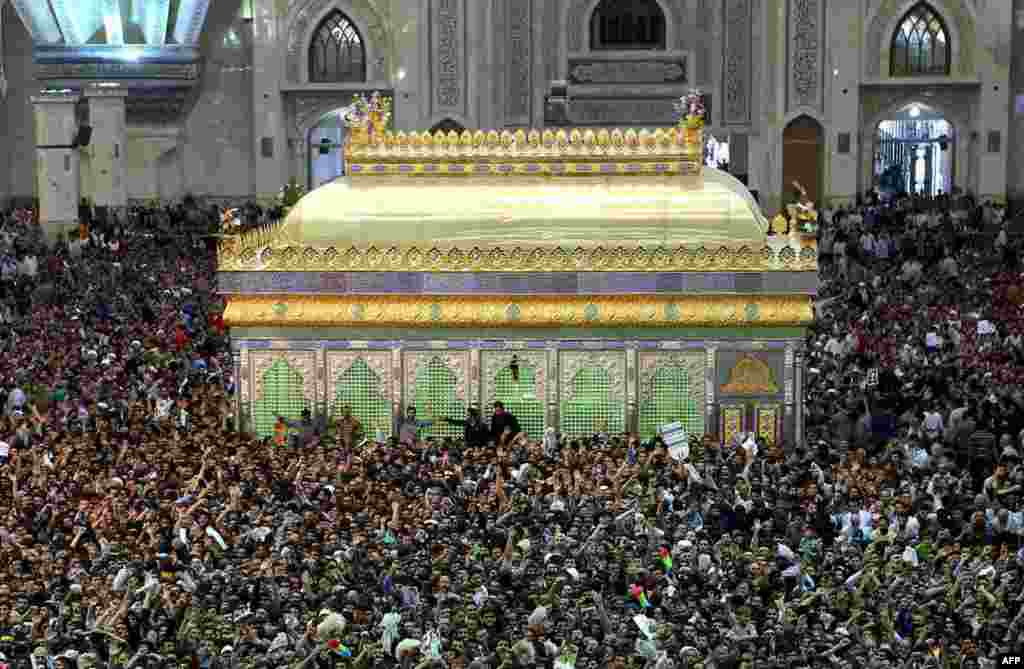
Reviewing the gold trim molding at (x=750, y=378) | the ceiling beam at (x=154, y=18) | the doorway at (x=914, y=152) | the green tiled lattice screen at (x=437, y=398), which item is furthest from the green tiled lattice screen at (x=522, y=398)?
the ceiling beam at (x=154, y=18)

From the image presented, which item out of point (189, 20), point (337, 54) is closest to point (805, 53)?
point (337, 54)

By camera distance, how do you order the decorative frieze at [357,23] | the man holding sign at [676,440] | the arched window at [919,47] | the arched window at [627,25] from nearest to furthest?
the man holding sign at [676,440] → the arched window at [919,47] → the decorative frieze at [357,23] → the arched window at [627,25]

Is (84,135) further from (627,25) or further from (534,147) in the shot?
(534,147)

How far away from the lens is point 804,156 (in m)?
46.7

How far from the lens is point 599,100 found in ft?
160

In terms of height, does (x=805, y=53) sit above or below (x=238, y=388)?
above

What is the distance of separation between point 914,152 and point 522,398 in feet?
79.4

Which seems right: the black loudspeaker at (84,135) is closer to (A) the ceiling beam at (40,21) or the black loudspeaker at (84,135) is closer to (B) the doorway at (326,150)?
(A) the ceiling beam at (40,21)

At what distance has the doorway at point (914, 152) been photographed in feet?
157

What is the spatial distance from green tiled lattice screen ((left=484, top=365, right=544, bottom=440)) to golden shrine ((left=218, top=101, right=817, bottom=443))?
0.02 m

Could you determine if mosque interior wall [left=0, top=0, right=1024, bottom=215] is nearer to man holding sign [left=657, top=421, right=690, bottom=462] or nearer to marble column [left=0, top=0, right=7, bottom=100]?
marble column [left=0, top=0, right=7, bottom=100]

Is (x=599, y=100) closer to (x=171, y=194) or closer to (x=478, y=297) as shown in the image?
(x=171, y=194)

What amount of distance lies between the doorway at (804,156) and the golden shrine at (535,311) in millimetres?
20232

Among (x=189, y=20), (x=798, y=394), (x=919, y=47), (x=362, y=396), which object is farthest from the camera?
(x=189, y=20)
